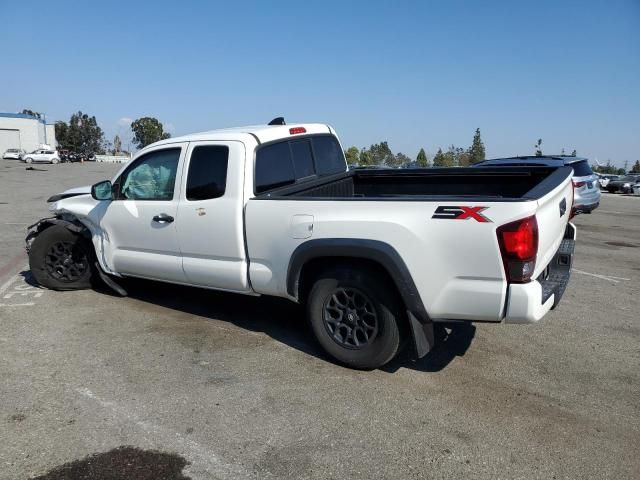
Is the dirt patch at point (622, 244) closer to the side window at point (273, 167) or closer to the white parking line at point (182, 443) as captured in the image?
the side window at point (273, 167)

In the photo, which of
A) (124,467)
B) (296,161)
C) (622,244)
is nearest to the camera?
(124,467)

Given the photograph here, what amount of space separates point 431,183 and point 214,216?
2477mm

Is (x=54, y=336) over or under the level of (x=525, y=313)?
under

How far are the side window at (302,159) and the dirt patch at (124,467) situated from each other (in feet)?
9.59

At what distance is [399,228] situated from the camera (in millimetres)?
3459

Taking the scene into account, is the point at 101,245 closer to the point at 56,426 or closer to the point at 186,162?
the point at 186,162

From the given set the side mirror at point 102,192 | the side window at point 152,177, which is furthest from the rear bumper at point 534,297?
the side mirror at point 102,192

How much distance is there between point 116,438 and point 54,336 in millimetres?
2022

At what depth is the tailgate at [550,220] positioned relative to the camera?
3287 millimetres

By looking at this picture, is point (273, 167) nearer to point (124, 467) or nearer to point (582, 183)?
point (124, 467)

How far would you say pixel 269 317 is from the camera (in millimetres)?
5238

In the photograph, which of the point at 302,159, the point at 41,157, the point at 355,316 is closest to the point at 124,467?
the point at 355,316

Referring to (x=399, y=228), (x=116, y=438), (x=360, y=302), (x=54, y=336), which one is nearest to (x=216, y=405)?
(x=116, y=438)

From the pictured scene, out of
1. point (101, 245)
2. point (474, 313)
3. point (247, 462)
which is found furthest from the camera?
point (101, 245)
